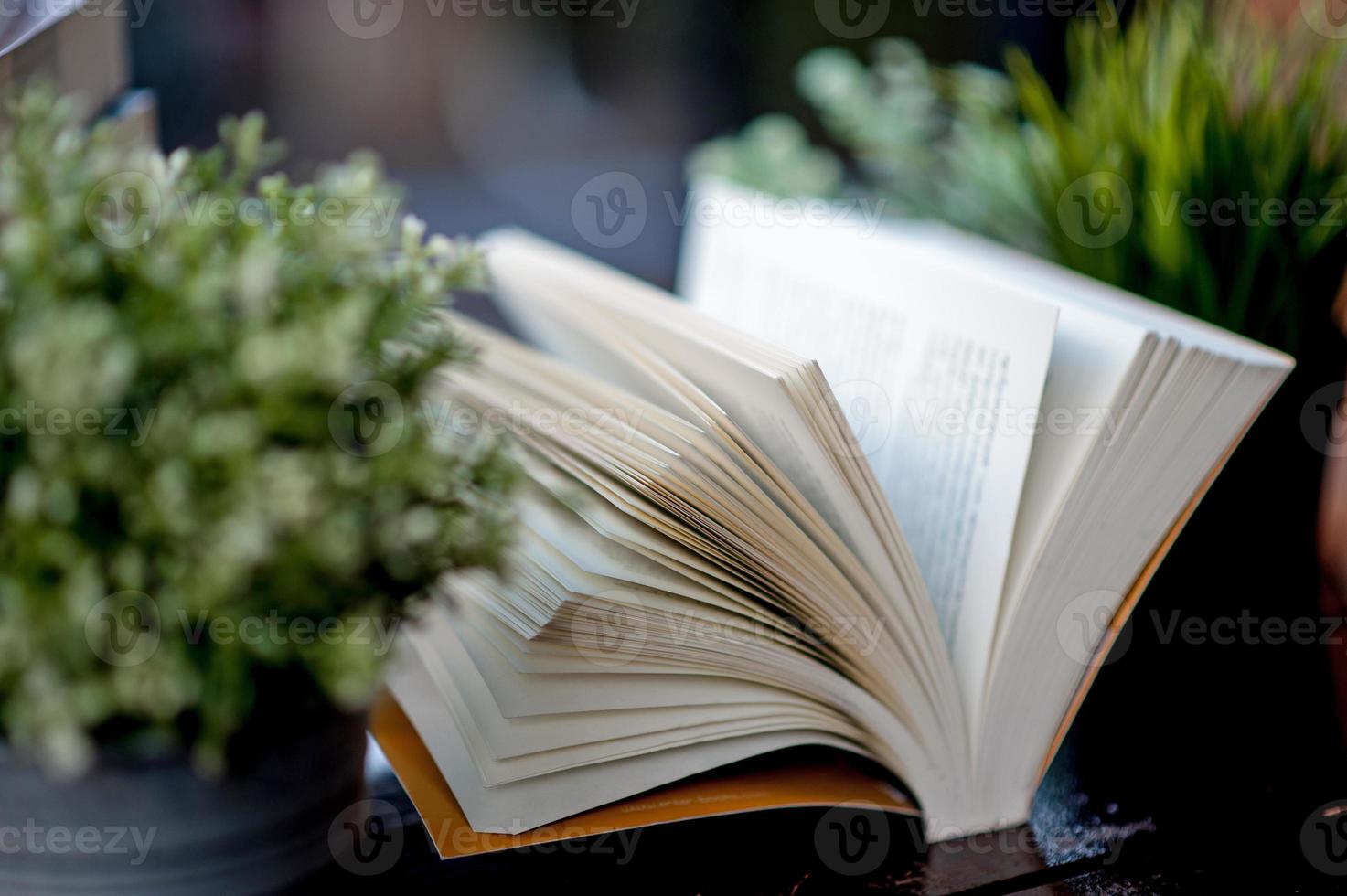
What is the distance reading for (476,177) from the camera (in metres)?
2.21

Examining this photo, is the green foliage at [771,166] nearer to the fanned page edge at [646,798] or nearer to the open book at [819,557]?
the open book at [819,557]

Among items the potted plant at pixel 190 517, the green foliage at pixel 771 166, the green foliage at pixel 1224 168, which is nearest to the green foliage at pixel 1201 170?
the green foliage at pixel 1224 168

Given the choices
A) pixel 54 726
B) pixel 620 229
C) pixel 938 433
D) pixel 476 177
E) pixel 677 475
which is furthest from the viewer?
pixel 476 177

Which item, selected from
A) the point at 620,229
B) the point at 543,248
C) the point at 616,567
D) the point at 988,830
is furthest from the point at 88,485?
the point at 620,229

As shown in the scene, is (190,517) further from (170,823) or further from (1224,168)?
(1224,168)

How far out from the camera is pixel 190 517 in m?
0.29

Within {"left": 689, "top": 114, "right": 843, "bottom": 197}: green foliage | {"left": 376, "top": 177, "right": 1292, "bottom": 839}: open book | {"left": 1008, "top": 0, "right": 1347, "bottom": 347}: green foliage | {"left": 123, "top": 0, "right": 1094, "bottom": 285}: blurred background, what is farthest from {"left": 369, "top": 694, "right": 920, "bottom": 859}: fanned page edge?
{"left": 123, "top": 0, "right": 1094, "bottom": 285}: blurred background

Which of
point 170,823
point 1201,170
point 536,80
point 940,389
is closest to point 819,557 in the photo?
point 940,389

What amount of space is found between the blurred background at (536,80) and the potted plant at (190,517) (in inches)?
59.1

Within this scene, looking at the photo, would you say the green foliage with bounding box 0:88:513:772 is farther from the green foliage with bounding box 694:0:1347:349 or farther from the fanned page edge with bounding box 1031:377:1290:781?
the green foliage with bounding box 694:0:1347:349

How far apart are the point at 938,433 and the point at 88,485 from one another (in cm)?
42

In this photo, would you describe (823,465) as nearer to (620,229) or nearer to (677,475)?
(677,475)

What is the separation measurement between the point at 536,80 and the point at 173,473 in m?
2.01

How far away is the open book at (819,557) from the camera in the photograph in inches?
19.0
